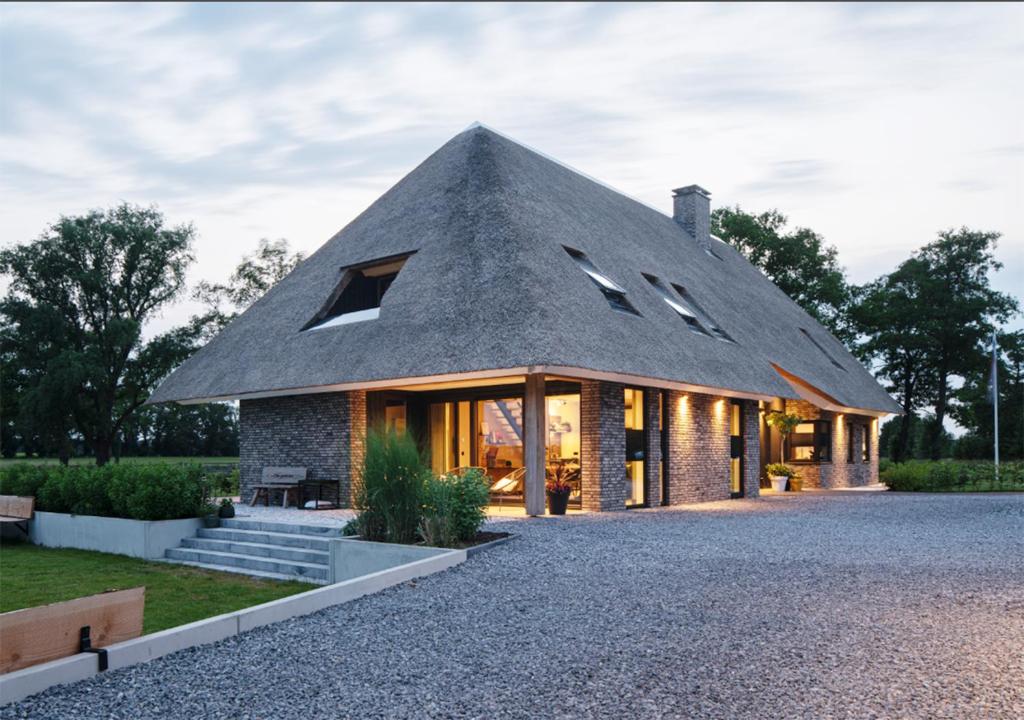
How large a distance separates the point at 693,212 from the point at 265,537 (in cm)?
1821

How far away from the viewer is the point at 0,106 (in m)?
4.46

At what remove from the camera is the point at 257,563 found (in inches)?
454

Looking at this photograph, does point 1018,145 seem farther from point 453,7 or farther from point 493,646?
point 493,646

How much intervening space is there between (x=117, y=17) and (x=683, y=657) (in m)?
4.67

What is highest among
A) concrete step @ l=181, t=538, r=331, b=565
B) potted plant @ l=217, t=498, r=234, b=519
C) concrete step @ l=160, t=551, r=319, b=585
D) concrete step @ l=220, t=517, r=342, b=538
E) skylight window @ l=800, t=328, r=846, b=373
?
skylight window @ l=800, t=328, r=846, b=373

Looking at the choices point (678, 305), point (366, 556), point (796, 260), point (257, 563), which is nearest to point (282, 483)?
point (257, 563)

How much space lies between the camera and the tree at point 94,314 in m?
31.3

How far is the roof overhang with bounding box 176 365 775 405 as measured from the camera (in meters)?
12.7

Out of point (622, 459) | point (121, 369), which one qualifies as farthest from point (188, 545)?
point (121, 369)

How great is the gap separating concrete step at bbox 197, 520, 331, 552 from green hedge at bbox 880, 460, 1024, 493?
18701mm

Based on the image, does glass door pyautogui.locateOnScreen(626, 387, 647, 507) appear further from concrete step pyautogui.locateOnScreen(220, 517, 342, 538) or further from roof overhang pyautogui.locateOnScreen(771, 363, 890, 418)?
roof overhang pyautogui.locateOnScreen(771, 363, 890, 418)

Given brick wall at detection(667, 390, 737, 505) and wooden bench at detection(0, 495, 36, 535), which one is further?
brick wall at detection(667, 390, 737, 505)

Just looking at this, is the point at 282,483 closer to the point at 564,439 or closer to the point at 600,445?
the point at 564,439

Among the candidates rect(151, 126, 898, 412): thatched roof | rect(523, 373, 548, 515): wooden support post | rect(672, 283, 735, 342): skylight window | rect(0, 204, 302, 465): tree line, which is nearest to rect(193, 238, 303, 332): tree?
rect(0, 204, 302, 465): tree line
